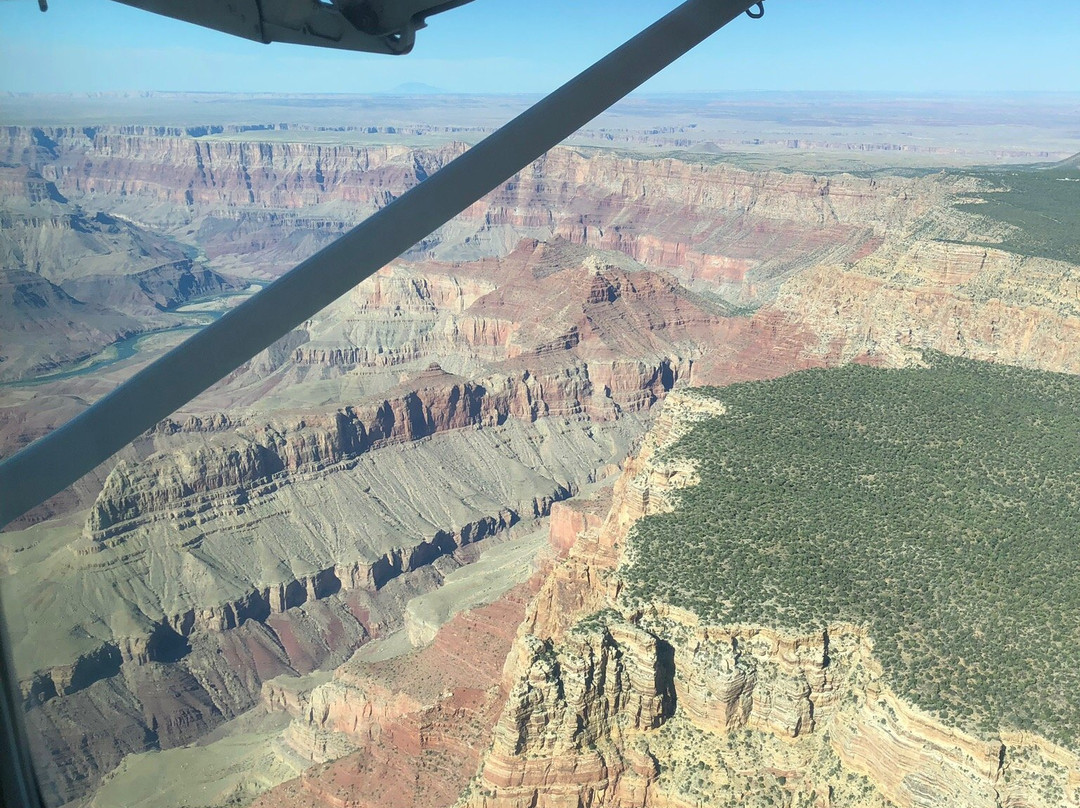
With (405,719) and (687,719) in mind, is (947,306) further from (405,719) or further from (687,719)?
(405,719)

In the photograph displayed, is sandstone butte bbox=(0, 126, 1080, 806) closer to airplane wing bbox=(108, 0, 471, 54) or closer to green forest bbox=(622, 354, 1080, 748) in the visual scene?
green forest bbox=(622, 354, 1080, 748)

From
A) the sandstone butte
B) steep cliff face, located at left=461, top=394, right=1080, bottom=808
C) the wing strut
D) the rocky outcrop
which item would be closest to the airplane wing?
the wing strut

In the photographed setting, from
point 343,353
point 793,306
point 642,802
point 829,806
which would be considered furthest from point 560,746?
point 343,353

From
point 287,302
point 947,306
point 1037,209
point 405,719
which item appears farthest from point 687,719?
point 1037,209

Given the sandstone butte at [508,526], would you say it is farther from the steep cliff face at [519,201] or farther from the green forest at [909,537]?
the green forest at [909,537]

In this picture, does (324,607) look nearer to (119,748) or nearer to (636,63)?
(119,748)
